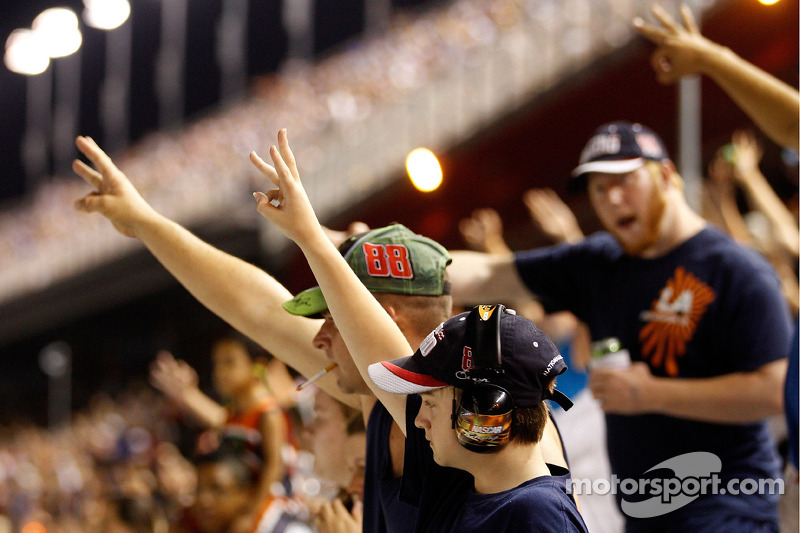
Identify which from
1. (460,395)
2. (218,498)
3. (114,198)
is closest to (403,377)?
(460,395)

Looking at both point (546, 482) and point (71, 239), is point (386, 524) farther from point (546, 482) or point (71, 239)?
point (71, 239)

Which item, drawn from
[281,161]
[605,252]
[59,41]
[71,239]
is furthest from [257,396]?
[71,239]

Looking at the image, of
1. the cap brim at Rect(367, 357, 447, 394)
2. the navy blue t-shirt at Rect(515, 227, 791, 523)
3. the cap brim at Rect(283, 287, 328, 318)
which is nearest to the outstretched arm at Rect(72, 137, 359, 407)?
the cap brim at Rect(283, 287, 328, 318)

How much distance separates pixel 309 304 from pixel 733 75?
1.49 meters

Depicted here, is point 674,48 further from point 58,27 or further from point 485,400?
point 58,27

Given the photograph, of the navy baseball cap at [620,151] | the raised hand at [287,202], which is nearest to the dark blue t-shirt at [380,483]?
the raised hand at [287,202]

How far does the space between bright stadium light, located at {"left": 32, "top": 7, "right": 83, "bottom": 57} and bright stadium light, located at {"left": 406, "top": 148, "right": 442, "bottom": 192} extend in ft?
21.1

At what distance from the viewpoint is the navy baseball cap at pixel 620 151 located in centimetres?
340

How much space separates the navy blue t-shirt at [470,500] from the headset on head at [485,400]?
84 mm

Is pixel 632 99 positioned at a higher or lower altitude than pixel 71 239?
higher

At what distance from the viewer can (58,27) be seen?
51.3ft

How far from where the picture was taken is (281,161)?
204 centimetres

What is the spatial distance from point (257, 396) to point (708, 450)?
317 cm

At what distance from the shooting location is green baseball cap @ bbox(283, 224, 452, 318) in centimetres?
237
